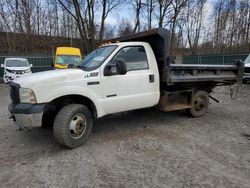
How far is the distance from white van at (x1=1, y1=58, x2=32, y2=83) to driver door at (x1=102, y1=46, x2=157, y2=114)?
35.1 ft

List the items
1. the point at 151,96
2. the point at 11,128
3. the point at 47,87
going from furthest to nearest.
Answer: the point at 11,128 < the point at 151,96 < the point at 47,87

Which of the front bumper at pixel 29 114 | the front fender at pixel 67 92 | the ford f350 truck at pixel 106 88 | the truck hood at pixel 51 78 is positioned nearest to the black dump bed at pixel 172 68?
the ford f350 truck at pixel 106 88

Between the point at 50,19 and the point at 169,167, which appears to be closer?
the point at 169,167

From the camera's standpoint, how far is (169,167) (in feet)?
10.5

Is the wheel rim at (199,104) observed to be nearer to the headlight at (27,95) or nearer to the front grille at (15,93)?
the headlight at (27,95)

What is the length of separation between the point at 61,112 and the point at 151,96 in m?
2.11

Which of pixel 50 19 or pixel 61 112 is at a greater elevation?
pixel 50 19

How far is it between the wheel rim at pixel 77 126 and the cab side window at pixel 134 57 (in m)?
1.49

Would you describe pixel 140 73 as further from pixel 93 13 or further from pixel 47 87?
pixel 93 13

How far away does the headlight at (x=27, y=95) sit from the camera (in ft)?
11.3

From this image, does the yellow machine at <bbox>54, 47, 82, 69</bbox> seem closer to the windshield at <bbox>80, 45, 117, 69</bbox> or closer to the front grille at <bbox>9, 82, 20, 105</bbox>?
the windshield at <bbox>80, 45, 117, 69</bbox>

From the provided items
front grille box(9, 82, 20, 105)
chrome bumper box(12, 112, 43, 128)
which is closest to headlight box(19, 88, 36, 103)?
front grille box(9, 82, 20, 105)

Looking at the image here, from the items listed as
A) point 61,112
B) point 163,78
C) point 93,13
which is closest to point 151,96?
point 163,78

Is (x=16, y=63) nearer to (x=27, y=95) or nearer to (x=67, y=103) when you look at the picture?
(x=67, y=103)
